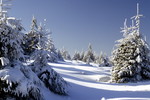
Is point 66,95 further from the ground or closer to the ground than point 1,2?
closer to the ground

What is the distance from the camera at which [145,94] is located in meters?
10.3

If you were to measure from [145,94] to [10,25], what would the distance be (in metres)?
7.26

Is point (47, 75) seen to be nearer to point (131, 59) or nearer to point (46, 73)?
point (46, 73)

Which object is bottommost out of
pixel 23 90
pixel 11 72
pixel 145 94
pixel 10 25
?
pixel 145 94

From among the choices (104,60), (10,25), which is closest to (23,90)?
(10,25)

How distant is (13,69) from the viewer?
7.50 metres

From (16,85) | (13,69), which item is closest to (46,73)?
(13,69)

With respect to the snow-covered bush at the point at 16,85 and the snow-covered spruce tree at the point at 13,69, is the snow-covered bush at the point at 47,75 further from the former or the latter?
the snow-covered bush at the point at 16,85

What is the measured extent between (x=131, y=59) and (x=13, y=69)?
11655 millimetres

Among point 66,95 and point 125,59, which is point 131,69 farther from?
point 66,95

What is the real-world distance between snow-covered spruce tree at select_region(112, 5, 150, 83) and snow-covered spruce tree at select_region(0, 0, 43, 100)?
10126mm

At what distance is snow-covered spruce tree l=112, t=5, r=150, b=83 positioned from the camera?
53.9ft

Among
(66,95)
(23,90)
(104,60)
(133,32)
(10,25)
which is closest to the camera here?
(23,90)

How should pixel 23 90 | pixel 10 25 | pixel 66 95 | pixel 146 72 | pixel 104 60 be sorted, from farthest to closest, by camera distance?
pixel 104 60, pixel 146 72, pixel 66 95, pixel 10 25, pixel 23 90
